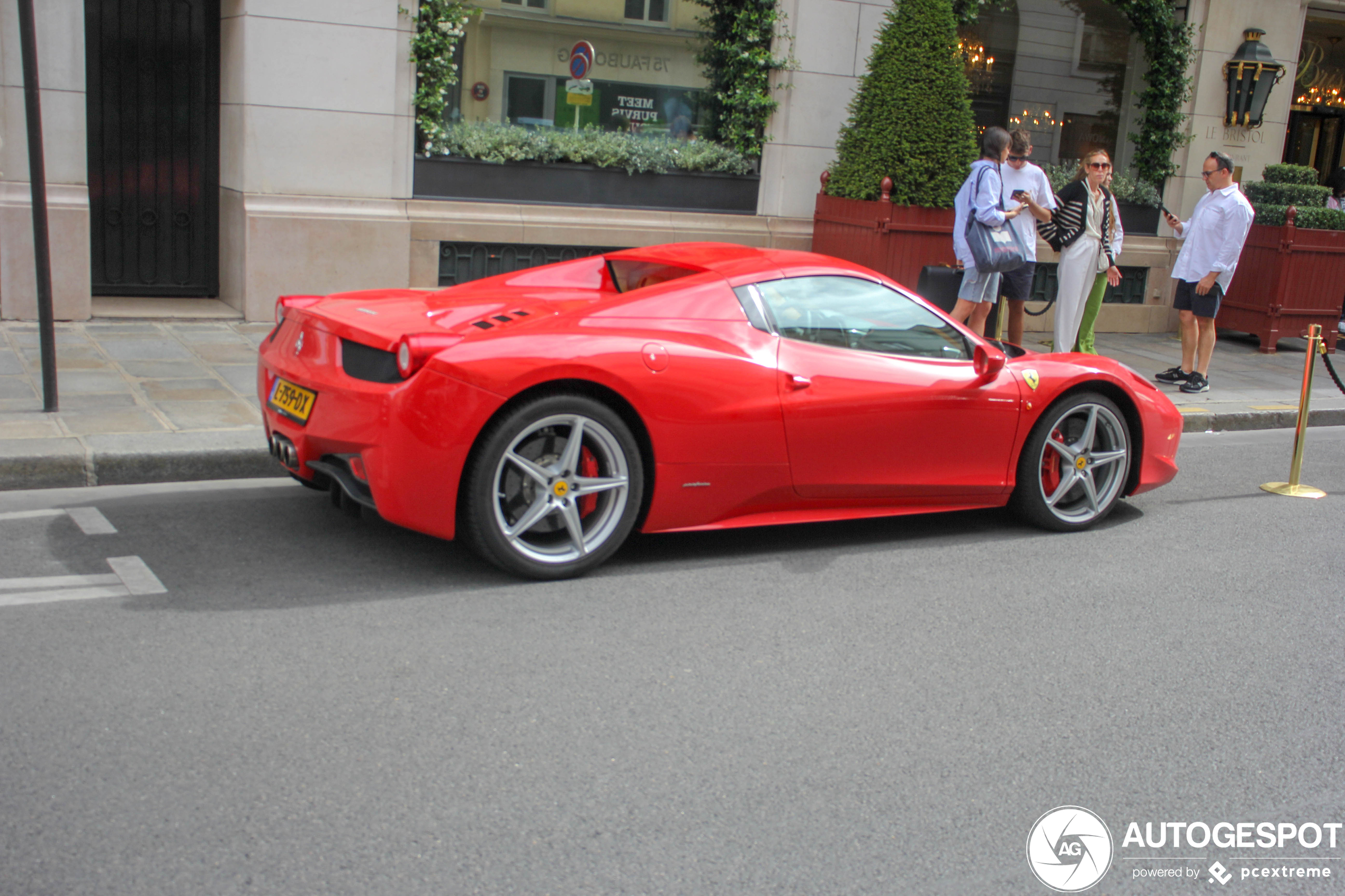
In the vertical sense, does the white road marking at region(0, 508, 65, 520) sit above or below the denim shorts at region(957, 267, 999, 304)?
below

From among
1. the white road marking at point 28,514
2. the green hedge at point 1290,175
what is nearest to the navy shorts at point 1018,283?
the green hedge at point 1290,175

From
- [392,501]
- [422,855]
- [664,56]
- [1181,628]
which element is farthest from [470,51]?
[422,855]

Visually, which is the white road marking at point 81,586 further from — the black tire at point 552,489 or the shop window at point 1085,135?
the shop window at point 1085,135

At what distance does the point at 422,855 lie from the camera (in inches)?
112

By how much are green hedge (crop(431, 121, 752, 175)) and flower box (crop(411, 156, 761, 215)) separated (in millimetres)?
57

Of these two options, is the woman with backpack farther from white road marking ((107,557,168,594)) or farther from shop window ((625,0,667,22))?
white road marking ((107,557,168,594))

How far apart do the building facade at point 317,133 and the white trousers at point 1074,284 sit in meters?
2.95

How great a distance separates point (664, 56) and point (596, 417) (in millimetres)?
7759

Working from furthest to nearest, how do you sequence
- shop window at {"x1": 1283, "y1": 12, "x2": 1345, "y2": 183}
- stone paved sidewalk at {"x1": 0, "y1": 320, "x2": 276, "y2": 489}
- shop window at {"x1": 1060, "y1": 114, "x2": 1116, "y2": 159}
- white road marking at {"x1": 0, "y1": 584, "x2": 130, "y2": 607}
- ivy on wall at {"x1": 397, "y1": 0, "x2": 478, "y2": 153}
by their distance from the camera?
shop window at {"x1": 1283, "y1": 12, "x2": 1345, "y2": 183}
shop window at {"x1": 1060, "y1": 114, "x2": 1116, "y2": 159}
ivy on wall at {"x1": 397, "y1": 0, "x2": 478, "y2": 153}
stone paved sidewalk at {"x1": 0, "y1": 320, "x2": 276, "y2": 489}
white road marking at {"x1": 0, "y1": 584, "x2": 130, "y2": 607}

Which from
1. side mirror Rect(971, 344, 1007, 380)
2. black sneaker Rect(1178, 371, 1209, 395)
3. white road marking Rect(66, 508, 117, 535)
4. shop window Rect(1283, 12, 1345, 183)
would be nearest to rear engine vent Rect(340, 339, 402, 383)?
white road marking Rect(66, 508, 117, 535)

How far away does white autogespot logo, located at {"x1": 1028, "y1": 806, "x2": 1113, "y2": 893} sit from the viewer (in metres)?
3.01

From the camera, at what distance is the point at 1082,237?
375 inches

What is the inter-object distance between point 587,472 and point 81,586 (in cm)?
184

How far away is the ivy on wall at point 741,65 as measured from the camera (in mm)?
11438
